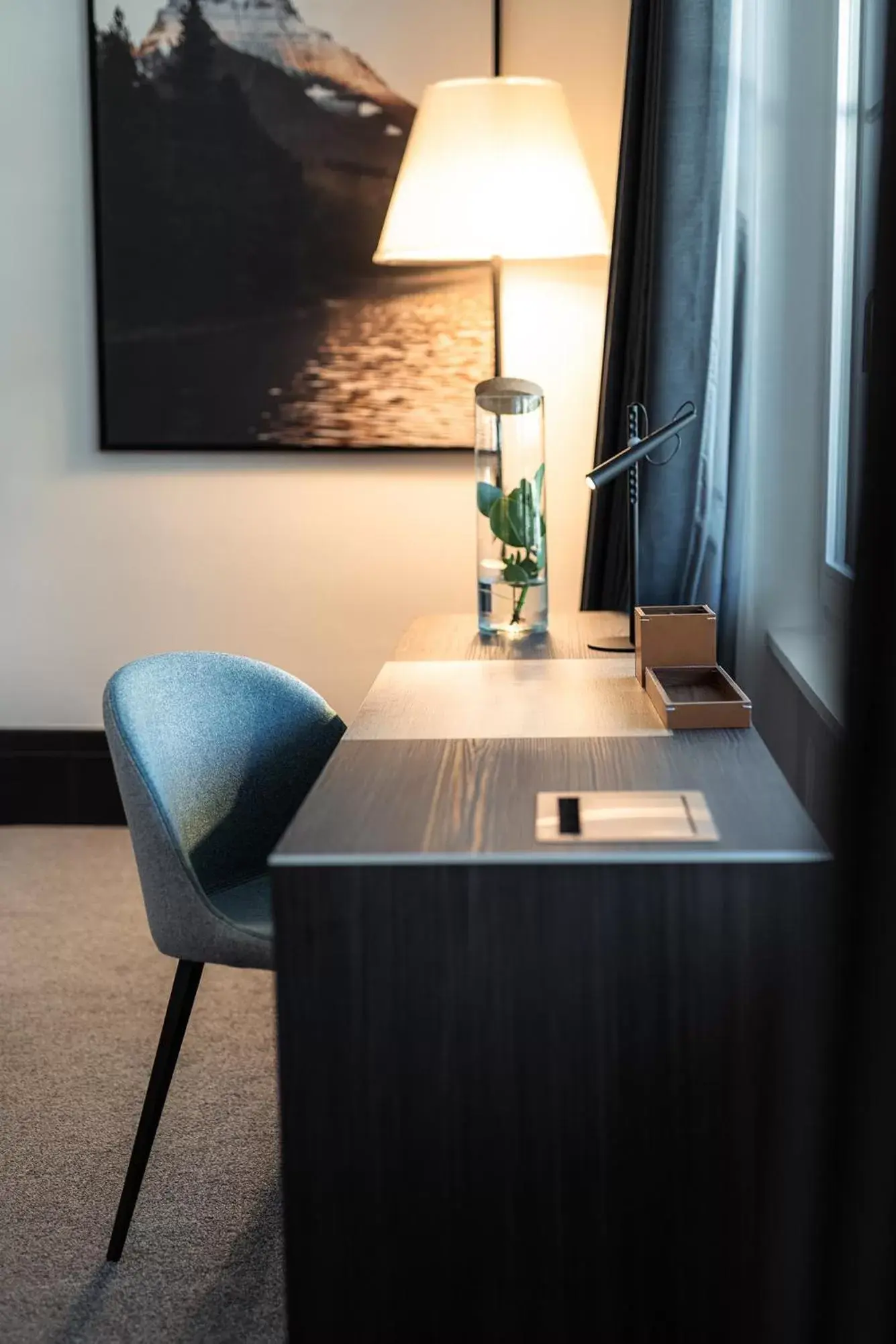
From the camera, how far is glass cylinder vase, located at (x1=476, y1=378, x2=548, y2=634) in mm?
2338

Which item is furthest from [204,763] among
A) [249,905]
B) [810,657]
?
[810,657]

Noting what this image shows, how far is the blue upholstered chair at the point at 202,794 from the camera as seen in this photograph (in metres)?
1.67

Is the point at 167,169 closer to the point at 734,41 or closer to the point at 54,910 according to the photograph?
the point at 734,41

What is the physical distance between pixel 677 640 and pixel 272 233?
1.80 metres

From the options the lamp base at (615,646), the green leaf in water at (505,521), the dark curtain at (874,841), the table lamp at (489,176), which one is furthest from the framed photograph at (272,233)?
the dark curtain at (874,841)

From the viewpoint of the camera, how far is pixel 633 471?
2.22m

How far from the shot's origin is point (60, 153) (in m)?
3.26

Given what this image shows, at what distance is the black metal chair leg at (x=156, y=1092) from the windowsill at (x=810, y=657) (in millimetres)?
934

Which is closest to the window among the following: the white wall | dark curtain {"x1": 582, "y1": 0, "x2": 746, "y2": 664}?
dark curtain {"x1": 582, "y1": 0, "x2": 746, "y2": 664}

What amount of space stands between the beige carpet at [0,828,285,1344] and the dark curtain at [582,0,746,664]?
112 centimetres

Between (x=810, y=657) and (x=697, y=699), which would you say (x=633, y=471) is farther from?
(x=697, y=699)

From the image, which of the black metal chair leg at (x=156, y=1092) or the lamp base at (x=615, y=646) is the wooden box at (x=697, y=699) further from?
the black metal chair leg at (x=156, y=1092)

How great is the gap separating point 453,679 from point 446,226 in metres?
1.03

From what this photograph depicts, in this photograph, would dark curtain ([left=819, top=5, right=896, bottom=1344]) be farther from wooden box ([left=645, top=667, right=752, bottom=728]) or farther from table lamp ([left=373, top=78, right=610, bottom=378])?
table lamp ([left=373, top=78, right=610, bottom=378])
